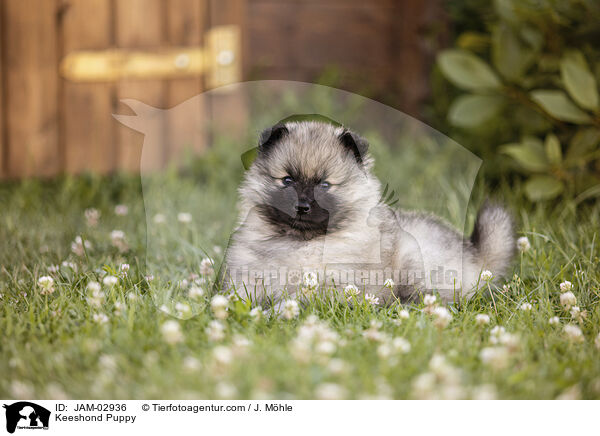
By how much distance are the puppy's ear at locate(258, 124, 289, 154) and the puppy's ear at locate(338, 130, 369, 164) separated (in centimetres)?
16

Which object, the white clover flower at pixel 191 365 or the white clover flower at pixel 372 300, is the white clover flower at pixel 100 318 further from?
the white clover flower at pixel 372 300

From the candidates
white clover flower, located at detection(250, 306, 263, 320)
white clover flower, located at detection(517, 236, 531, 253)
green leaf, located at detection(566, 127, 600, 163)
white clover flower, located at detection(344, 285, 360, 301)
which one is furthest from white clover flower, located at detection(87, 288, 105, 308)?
green leaf, located at detection(566, 127, 600, 163)

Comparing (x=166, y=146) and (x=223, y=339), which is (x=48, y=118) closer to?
(x=166, y=146)

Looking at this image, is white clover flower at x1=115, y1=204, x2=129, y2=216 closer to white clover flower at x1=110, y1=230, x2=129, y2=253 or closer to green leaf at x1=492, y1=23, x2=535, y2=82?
white clover flower at x1=110, y1=230, x2=129, y2=253

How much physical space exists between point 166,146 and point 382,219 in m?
2.33

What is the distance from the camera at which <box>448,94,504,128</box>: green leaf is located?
2619 millimetres

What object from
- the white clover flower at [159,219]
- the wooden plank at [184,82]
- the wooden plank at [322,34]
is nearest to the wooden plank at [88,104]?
the wooden plank at [184,82]

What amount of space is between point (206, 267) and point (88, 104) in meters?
2.42

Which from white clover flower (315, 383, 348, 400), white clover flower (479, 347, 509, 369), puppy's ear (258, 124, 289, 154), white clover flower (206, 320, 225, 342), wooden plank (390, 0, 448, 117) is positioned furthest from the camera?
wooden plank (390, 0, 448, 117)

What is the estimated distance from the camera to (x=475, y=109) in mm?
2633

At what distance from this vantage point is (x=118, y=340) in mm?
1353

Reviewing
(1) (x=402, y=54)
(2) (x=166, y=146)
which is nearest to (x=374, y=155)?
(2) (x=166, y=146)

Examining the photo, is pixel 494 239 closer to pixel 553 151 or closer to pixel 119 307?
pixel 553 151

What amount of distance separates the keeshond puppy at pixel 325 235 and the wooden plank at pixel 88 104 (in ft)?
7.96
